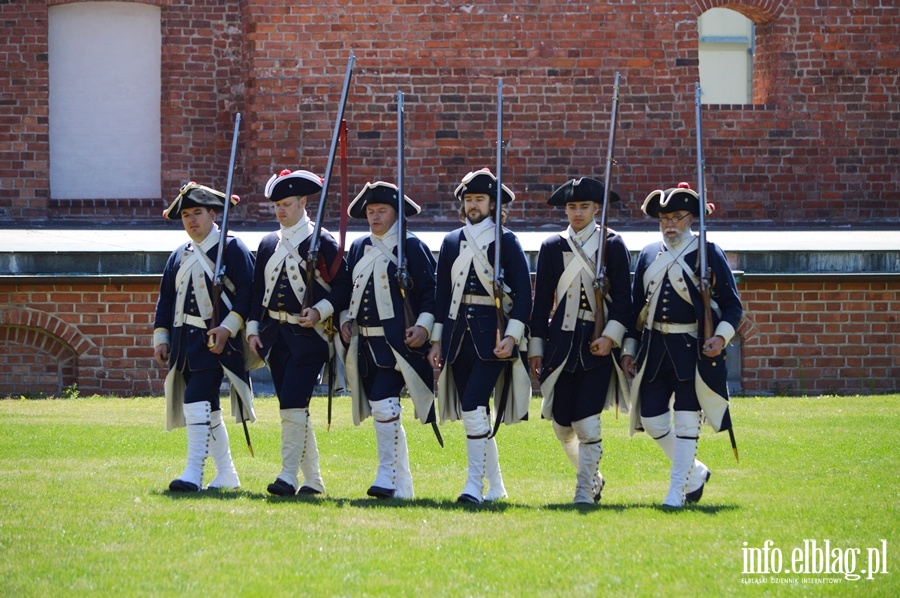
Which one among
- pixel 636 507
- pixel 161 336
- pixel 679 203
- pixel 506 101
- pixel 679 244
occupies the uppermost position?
pixel 506 101

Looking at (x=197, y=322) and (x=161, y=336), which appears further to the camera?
(x=161, y=336)

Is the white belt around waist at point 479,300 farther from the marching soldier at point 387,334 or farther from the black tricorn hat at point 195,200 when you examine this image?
the black tricorn hat at point 195,200

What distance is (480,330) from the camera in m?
8.03

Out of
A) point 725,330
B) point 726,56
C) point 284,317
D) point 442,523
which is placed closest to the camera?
point 442,523

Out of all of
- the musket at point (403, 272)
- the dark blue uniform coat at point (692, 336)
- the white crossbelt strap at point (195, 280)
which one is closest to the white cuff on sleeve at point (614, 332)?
the dark blue uniform coat at point (692, 336)

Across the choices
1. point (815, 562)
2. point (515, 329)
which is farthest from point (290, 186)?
point (815, 562)

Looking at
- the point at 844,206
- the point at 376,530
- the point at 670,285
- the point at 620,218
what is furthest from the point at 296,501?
the point at 844,206

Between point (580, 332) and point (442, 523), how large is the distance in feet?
5.02

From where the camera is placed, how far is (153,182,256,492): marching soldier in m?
8.33

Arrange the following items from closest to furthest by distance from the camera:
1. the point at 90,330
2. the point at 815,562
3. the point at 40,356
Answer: the point at 815,562 < the point at 90,330 < the point at 40,356

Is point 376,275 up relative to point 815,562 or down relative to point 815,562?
up

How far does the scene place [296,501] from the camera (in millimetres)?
7727

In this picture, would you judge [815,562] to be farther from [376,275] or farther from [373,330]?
[376,275]

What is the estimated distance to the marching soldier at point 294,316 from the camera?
8102 millimetres
